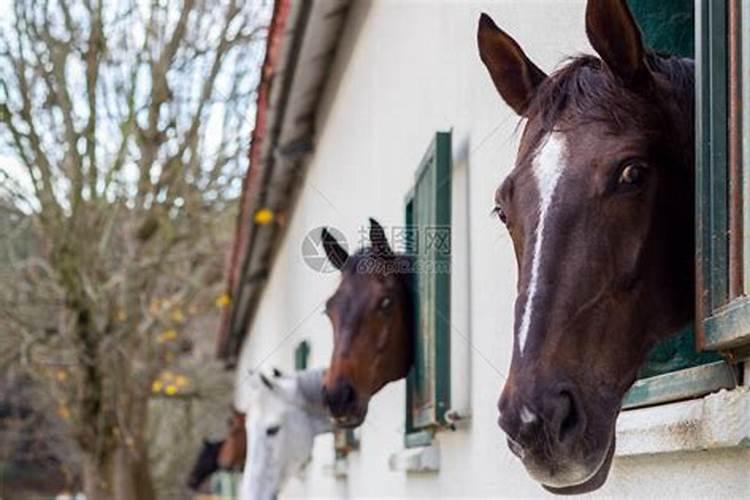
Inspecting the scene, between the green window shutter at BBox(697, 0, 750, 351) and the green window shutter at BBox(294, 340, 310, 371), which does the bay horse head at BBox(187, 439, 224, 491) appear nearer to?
the green window shutter at BBox(294, 340, 310, 371)

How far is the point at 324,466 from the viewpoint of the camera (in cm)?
1023

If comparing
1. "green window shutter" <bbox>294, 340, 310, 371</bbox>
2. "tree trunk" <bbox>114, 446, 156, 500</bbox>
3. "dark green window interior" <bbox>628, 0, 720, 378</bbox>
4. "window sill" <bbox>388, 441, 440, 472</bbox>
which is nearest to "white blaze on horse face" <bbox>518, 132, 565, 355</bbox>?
"dark green window interior" <bbox>628, 0, 720, 378</bbox>

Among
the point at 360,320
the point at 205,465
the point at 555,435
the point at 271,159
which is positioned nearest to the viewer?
the point at 555,435

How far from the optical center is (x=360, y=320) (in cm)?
503

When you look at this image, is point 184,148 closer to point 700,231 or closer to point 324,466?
point 324,466

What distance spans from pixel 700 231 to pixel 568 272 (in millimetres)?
202

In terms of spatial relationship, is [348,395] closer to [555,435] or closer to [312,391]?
[312,391]

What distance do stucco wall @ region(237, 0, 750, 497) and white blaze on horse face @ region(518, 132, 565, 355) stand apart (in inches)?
14.2

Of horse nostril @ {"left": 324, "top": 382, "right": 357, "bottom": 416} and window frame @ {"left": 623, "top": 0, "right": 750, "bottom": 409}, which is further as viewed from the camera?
horse nostril @ {"left": 324, "top": 382, "right": 357, "bottom": 416}

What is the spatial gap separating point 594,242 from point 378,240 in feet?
8.27

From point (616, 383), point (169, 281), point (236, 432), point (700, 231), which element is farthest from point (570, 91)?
point (169, 281)

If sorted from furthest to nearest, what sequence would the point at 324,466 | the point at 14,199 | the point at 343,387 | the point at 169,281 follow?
the point at 169,281, the point at 14,199, the point at 324,466, the point at 343,387

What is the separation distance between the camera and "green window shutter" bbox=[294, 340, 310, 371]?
35.5ft
